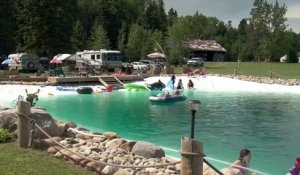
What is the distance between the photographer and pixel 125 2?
116m

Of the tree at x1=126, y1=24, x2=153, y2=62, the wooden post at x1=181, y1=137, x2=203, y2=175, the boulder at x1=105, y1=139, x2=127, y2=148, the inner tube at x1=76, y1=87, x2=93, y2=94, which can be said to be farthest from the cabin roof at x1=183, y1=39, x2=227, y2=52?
the wooden post at x1=181, y1=137, x2=203, y2=175

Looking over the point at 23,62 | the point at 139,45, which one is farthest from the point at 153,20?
the point at 23,62

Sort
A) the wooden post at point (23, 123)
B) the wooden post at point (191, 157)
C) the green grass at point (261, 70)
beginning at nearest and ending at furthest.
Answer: the wooden post at point (191, 157) < the wooden post at point (23, 123) < the green grass at point (261, 70)

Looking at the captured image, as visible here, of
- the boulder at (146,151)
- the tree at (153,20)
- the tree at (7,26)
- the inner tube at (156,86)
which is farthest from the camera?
the tree at (153,20)

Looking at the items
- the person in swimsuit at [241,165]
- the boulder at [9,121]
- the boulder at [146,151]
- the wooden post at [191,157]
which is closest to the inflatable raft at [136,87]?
the boulder at [146,151]

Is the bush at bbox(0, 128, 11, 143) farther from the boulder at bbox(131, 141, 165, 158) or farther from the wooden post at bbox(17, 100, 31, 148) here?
the boulder at bbox(131, 141, 165, 158)

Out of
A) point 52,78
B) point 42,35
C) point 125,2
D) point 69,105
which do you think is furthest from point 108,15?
point 69,105

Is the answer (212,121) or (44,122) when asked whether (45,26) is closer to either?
(212,121)

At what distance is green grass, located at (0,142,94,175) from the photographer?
9148mm

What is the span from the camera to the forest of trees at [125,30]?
60.3 m

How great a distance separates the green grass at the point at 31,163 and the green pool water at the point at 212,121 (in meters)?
6.39

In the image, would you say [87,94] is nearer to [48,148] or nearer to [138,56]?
[48,148]

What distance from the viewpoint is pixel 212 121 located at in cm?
2569

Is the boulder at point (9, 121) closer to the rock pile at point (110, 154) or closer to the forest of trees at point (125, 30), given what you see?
the rock pile at point (110, 154)
